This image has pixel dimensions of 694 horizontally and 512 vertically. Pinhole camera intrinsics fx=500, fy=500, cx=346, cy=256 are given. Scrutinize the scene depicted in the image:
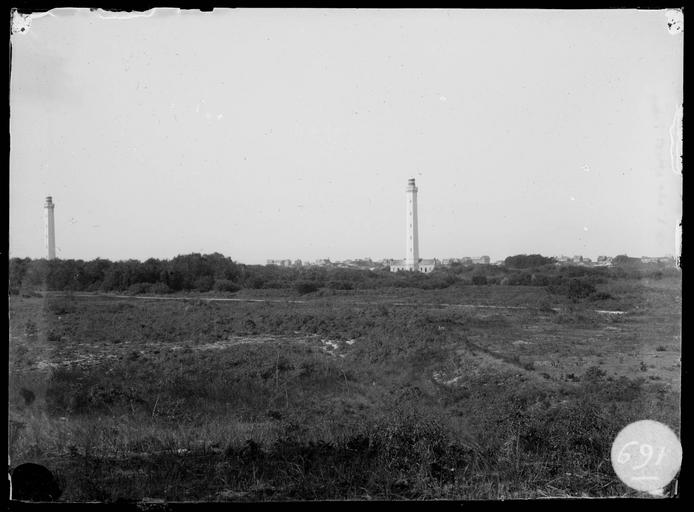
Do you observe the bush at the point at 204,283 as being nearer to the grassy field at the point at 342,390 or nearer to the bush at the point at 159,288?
the grassy field at the point at 342,390

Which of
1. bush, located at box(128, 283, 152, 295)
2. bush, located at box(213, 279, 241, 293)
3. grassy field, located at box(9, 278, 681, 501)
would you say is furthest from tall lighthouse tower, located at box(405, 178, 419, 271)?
bush, located at box(128, 283, 152, 295)

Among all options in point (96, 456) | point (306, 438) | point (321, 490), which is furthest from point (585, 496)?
point (96, 456)

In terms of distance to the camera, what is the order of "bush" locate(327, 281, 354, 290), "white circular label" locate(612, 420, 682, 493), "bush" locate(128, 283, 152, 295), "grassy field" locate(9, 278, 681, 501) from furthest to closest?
"bush" locate(128, 283, 152, 295) → "bush" locate(327, 281, 354, 290) → "grassy field" locate(9, 278, 681, 501) → "white circular label" locate(612, 420, 682, 493)

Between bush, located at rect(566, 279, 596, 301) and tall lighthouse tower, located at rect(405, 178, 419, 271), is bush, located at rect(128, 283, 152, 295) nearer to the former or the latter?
tall lighthouse tower, located at rect(405, 178, 419, 271)

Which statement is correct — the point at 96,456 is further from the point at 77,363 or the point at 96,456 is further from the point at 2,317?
the point at 77,363

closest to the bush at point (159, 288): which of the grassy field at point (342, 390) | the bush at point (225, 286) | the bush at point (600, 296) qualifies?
the grassy field at point (342, 390)

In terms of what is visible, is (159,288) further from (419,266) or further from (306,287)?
(419,266)
